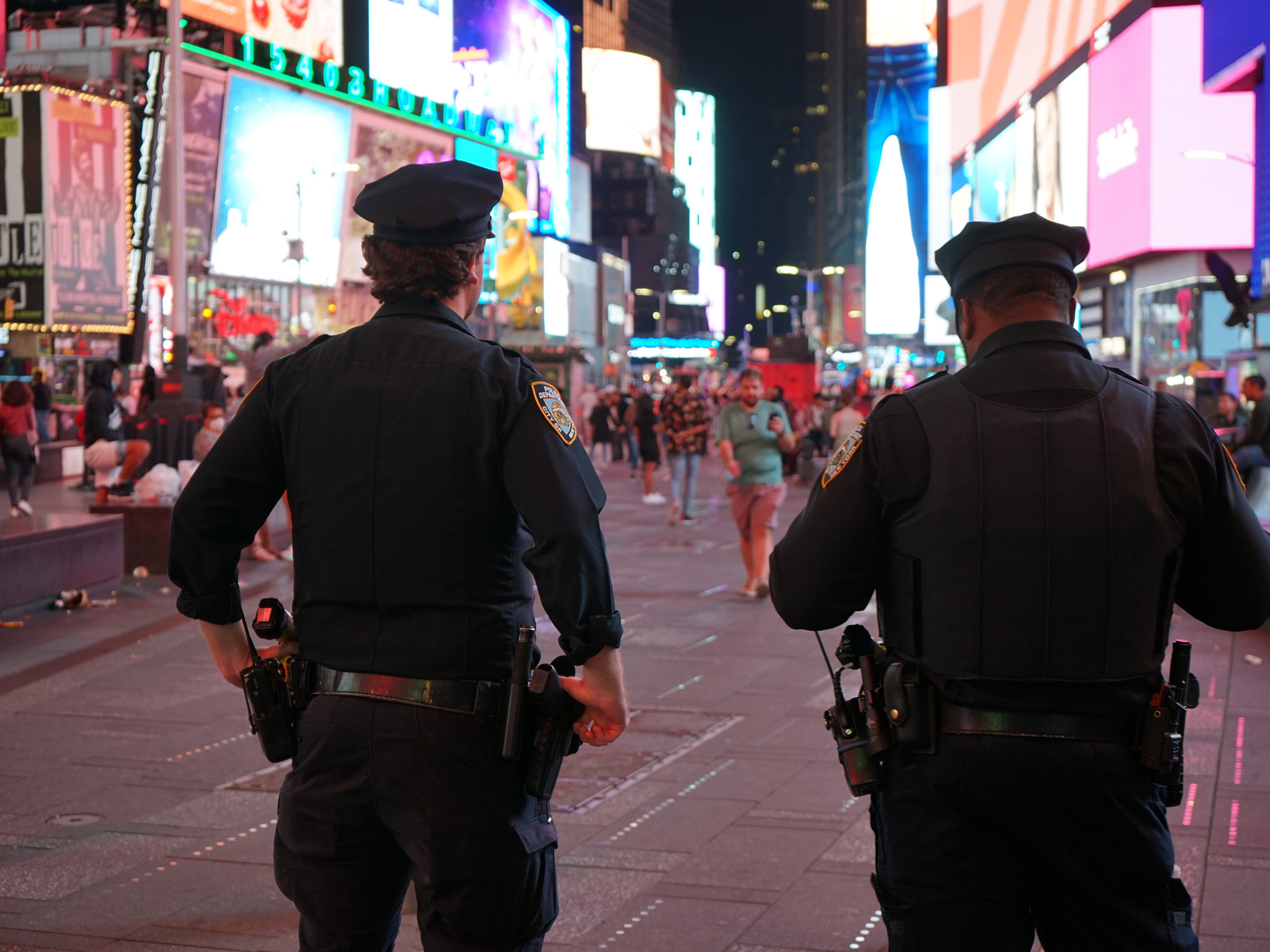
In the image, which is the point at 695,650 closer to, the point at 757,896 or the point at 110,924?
the point at 757,896

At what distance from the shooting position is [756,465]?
11547mm

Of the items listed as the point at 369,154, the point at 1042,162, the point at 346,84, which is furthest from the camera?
the point at 369,154

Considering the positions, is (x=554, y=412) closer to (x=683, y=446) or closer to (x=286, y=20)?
(x=683, y=446)

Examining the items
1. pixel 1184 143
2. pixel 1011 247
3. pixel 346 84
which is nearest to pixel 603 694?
pixel 1011 247

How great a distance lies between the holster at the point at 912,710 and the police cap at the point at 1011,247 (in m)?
0.81

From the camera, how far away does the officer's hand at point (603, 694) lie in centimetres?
279

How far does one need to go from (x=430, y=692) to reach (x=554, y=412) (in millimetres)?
613

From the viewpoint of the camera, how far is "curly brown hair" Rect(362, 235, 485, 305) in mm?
2943

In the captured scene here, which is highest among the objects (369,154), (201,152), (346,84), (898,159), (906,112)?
(906,112)

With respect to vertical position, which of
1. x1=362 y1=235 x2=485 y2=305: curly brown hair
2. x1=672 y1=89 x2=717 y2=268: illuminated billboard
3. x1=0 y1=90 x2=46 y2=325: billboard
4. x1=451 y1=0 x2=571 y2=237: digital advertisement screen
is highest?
x1=672 y1=89 x2=717 y2=268: illuminated billboard

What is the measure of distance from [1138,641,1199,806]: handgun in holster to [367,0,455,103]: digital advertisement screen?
5343 centimetres

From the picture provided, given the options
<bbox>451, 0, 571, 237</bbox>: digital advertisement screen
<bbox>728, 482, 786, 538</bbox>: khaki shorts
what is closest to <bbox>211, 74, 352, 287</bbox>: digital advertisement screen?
<bbox>451, 0, 571, 237</bbox>: digital advertisement screen

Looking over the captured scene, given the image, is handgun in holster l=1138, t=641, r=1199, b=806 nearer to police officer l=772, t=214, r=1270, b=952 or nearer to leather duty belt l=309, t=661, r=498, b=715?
police officer l=772, t=214, r=1270, b=952

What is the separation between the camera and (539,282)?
73.4 metres
